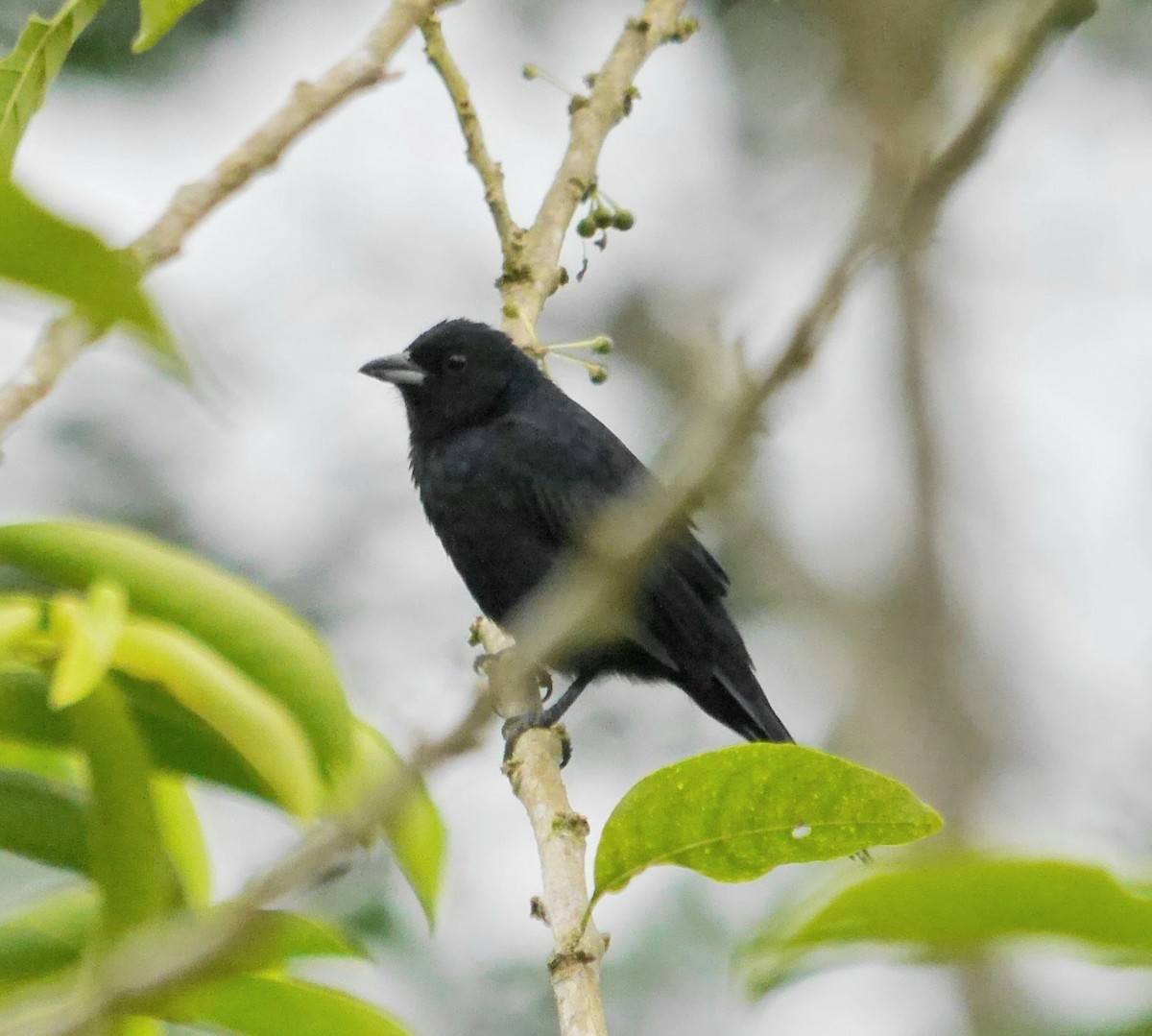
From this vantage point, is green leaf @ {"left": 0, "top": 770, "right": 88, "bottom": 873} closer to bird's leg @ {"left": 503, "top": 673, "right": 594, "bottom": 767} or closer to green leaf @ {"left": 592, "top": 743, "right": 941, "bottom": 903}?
green leaf @ {"left": 592, "top": 743, "right": 941, "bottom": 903}

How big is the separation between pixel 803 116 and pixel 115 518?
→ 4.47m

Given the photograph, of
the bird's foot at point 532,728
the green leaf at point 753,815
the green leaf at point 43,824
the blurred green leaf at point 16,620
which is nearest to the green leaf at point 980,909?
the green leaf at point 753,815

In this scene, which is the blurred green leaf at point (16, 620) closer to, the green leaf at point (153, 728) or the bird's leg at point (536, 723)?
the green leaf at point (153, 728)

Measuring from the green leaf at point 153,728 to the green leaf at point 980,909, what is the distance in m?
0.54

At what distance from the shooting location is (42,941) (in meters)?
1.47

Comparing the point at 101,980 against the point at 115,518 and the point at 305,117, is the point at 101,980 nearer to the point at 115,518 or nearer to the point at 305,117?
the point at 305,117

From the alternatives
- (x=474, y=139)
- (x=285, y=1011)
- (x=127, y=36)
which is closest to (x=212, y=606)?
(x=285, y=1011)

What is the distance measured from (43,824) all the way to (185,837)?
0.66ft

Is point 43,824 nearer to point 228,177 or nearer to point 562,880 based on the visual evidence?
point 228,177

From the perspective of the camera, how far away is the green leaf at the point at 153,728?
55.6 inches

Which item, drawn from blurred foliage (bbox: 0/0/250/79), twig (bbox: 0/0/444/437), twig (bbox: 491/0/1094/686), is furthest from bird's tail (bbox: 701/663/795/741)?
blurred foliage (bbox: 0/0/250/79)

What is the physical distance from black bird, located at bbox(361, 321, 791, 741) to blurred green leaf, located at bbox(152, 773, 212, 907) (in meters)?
2.71

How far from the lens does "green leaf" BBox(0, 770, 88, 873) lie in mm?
1459

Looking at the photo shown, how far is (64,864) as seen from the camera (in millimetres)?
1480
